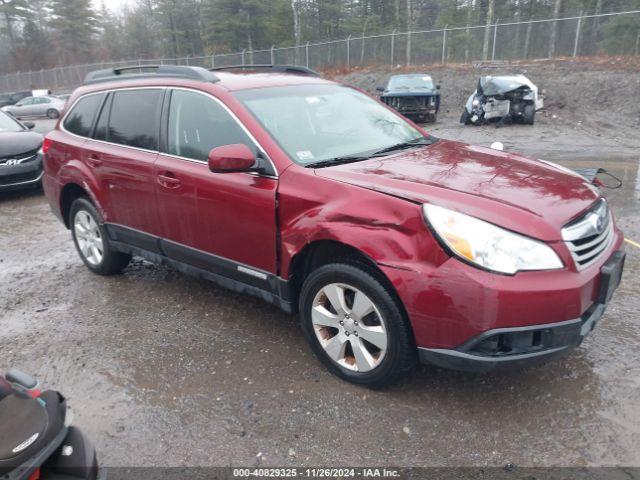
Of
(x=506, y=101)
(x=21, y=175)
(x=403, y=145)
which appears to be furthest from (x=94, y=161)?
(x=506, y=101)

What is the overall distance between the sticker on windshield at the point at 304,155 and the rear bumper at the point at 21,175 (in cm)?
720

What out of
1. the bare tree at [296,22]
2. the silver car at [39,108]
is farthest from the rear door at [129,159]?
the bare tree at [296,22]

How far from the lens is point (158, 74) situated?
14.0 ft

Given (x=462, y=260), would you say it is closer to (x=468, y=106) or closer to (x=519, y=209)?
(x=519, y=209)

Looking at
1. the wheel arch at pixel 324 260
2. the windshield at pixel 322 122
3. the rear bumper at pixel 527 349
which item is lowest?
the rear bumper at pixel 527 349

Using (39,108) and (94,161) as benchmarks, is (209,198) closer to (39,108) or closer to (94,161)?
(94,161)

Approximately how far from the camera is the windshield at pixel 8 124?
30.5 feet

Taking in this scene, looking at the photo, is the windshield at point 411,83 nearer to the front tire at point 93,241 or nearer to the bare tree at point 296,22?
the front tire at point 93,241

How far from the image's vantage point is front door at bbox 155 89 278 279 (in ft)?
11.0

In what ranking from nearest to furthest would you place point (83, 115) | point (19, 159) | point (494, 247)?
point (494, 247) → point (83, 115) → point (19, 159)

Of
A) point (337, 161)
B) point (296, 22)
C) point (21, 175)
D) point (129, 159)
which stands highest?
point (296, 22)

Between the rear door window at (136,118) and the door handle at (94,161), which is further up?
the rear door window at (136,118)

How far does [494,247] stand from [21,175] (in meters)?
8.63

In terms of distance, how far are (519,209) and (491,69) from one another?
23.1 meters
